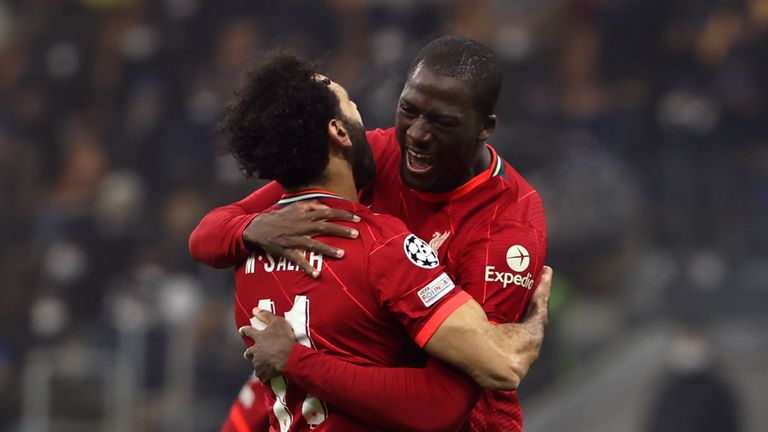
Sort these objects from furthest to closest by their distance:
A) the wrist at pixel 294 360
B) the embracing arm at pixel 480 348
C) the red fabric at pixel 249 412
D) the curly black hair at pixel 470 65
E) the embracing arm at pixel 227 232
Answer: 1. the red fabric at pixel 249 412
2. the embracing arm at pixel 227 232
3. the curly black hair at pixel 470 65
4. the wrist at pixel 294 360
5. the embracing arm at pixel 480 348

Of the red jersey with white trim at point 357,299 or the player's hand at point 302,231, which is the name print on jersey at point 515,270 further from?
the player's hand at point 302,231

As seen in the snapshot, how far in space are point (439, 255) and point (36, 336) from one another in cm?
696

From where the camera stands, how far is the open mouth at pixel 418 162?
3.32 meters

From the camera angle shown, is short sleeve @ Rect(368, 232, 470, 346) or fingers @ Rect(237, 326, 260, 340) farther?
fingers @ Rect(237, 326, 260, 340)

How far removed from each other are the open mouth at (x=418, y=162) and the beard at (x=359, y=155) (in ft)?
0.38

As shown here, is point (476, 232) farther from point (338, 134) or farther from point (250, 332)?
point (250, 332)

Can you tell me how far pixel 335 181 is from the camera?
328 centimetres

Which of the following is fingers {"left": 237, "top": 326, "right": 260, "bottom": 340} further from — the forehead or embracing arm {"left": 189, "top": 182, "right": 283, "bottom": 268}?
the forehead

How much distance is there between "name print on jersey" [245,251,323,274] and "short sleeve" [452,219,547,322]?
0.39 meters

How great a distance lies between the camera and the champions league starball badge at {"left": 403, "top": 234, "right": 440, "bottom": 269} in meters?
3.09

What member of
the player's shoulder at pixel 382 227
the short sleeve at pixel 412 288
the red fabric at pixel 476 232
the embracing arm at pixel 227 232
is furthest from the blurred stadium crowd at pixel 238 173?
the short sleeve at pixel 412 288

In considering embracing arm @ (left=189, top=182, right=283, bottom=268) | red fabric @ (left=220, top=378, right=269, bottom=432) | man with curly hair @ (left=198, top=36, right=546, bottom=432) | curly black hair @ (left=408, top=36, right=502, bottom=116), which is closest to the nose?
man with curly hair @ (left=198, top=36, right=546, bottom=432)

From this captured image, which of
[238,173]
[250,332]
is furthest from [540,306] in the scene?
[238,173]

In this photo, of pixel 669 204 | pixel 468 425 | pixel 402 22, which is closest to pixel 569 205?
pixel 669 204
